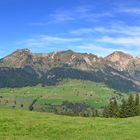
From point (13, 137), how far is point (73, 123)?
1374 centimetres

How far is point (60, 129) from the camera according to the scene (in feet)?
146

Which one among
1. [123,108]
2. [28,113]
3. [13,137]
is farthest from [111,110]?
[13,137]

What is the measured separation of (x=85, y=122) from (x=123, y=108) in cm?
7547

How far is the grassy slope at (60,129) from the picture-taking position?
39906mm

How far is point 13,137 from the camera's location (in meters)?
37.9

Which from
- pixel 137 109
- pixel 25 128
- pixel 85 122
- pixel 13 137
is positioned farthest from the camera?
pixel 137 109

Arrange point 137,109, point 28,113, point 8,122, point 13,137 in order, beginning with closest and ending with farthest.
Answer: point 13,137 < point 8,122 < point 28,113 < point 137,109

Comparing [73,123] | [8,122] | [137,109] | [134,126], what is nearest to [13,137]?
[8,122]

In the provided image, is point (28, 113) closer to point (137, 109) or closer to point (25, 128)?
point (25, 128)

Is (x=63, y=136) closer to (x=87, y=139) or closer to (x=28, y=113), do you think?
(x=87, y=139)

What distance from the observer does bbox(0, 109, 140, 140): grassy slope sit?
131 feet

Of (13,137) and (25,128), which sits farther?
(25,128)

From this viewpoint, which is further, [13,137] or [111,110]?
[111,110]

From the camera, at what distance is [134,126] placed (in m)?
47.5
